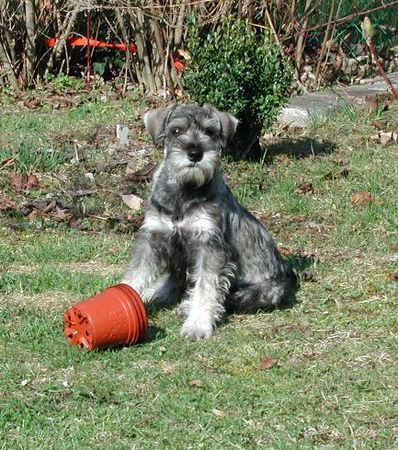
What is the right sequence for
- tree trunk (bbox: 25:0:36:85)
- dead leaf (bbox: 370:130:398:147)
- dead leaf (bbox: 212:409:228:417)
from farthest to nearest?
1. tree trunk (bbox: 25:0:36:85)
2. dead leaf (bbox: 370:130:398:147)
3. dead leaf (bbox: 212:409:228:417)

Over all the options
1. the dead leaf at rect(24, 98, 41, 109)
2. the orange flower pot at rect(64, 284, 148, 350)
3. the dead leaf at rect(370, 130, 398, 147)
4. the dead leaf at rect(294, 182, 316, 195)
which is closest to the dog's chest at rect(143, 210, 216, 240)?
the orange flower pot at rect(64, 284, 148, 350)

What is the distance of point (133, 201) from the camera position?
10055 millimetres

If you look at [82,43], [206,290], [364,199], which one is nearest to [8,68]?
[82,43]

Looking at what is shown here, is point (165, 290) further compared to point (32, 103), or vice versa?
point (32, 103)

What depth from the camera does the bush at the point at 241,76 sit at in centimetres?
1048

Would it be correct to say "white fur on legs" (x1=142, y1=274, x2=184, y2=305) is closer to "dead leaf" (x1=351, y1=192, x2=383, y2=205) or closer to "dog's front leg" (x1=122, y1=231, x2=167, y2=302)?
"dog's front leg" (x1=122, y1=231, x2=167, y2=302)

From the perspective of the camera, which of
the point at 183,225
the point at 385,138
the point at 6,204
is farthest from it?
the point at 385,138

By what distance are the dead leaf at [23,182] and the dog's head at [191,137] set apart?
10.3 feet

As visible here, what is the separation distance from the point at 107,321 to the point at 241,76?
4.71 m

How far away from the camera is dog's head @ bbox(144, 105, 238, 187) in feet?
22.6

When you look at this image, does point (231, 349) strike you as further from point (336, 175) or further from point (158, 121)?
point (336, 175)

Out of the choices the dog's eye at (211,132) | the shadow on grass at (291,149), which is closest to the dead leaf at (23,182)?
the shadow on grass at (291,149)

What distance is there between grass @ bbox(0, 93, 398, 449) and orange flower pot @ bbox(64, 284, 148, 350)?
0.08 m

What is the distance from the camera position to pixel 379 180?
34.3 feet
